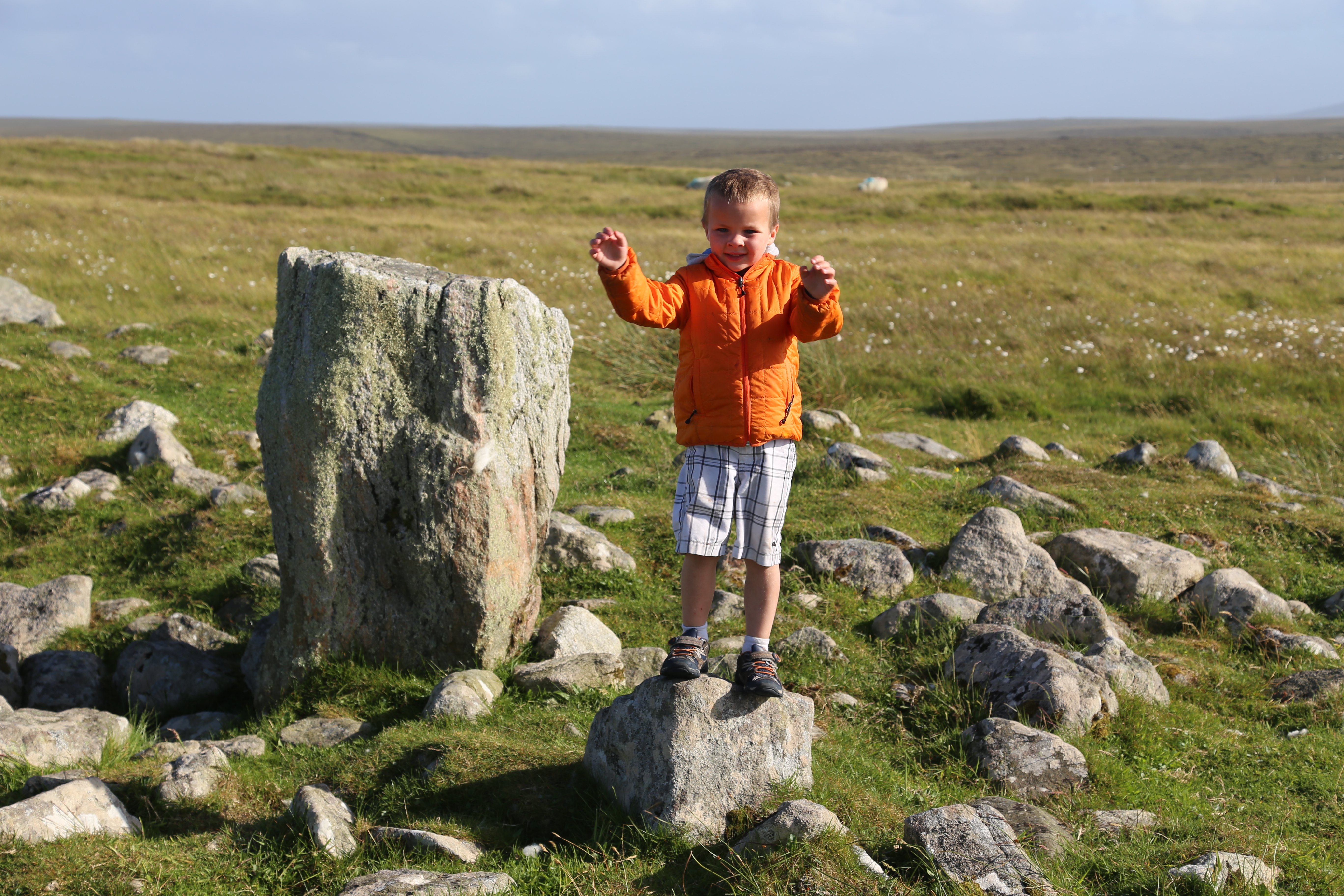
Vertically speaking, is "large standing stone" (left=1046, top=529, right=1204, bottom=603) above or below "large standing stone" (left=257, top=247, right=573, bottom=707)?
below

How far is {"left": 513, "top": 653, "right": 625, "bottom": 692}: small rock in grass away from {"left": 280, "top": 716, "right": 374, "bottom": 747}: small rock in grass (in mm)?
886

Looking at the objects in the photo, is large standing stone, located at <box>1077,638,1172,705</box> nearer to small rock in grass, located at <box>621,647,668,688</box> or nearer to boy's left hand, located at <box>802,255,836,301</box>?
small rock in grass, located at <box>621,647,668,688</box>

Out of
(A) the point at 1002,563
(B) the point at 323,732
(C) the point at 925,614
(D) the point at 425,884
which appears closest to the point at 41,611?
(B) the point at 323,732

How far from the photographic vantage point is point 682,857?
404 centimetres

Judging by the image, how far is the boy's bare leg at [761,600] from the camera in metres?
4.40

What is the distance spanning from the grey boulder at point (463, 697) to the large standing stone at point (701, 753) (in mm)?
1156

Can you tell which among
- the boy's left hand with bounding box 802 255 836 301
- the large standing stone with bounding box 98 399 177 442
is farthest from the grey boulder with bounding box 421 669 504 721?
the large standing stone with bounding box 98 399 177 442

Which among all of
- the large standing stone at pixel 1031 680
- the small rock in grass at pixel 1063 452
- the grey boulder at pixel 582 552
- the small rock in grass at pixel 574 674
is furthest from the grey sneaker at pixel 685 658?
the small rock in grass at pixel 1063 452

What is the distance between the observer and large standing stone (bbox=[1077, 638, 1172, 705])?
5.86 m

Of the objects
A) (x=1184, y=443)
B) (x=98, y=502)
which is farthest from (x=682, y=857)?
(x=1184, y=443)

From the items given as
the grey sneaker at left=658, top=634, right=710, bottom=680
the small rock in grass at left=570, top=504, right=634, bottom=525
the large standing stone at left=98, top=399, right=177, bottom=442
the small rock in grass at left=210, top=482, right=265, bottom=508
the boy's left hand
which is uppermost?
the boy's left hand

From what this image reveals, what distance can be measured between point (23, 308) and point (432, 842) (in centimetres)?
1470

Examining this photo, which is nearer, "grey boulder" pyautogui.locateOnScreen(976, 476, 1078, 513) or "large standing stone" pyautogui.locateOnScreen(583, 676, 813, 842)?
"large standing stone" pyautogui.locateOnScreen(583, 676, 813, 842)

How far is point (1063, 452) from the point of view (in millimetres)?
11680
